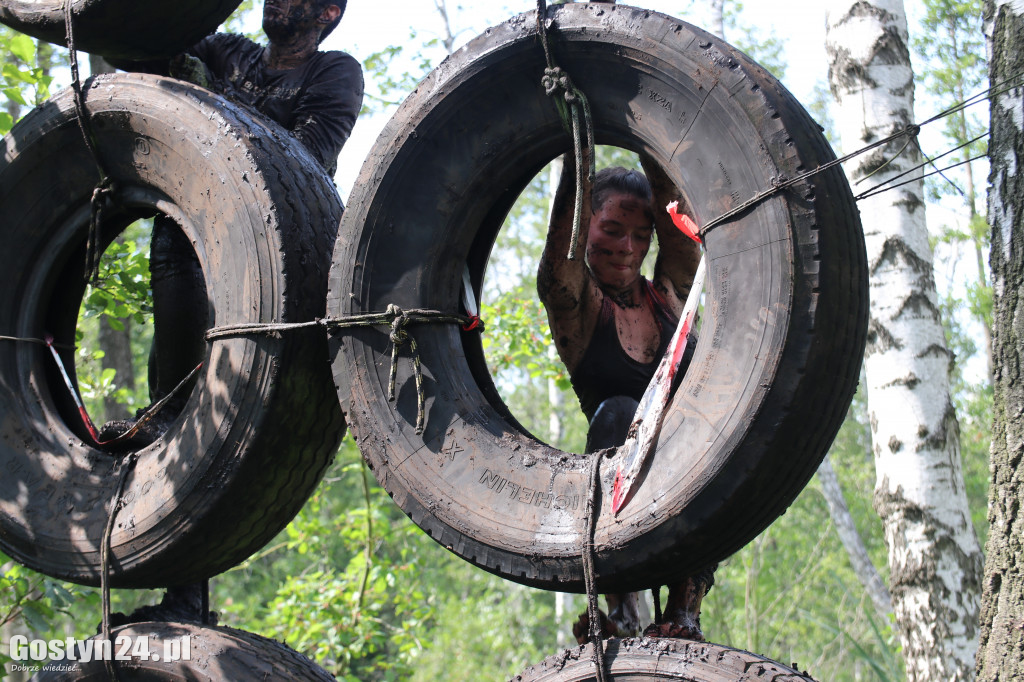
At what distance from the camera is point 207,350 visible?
8.18 feet

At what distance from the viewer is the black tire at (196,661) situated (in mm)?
2348

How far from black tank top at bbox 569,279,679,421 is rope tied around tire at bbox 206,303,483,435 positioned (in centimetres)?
43

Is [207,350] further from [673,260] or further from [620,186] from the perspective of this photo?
[673,260]

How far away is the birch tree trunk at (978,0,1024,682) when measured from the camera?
219 centimetres

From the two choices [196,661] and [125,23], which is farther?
[125,23]

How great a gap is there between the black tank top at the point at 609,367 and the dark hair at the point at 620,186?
0.30 metres

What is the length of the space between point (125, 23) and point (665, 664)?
2.40 metres

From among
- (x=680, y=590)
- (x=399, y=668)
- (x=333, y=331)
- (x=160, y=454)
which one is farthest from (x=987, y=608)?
(x=399, y=668)

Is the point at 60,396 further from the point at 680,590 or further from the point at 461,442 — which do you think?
the point at 680,590

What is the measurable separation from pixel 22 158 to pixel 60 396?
75 centimetres

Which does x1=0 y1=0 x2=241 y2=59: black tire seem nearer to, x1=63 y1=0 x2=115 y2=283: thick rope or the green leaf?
x1=63 y1=0 x2=115 y2=283: thick rope

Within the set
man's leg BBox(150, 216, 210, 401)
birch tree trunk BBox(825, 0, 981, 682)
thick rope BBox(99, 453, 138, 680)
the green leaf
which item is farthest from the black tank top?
the green leaf

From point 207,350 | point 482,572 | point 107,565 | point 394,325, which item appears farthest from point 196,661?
point 482,572

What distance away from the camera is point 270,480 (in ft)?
7.98
